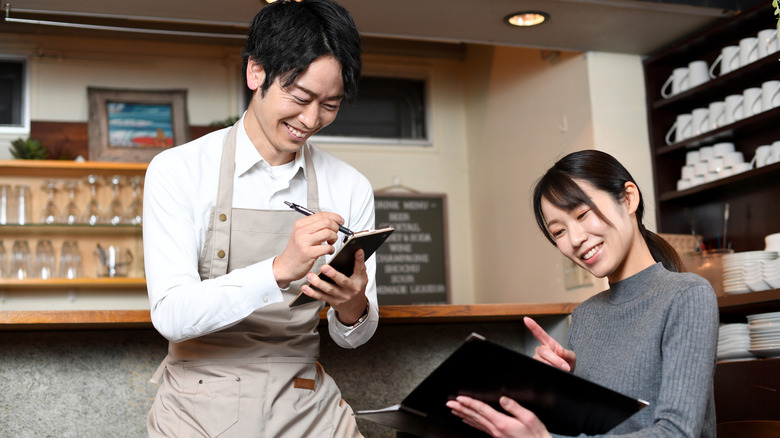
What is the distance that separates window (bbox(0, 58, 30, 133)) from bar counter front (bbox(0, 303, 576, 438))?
2.65 meters

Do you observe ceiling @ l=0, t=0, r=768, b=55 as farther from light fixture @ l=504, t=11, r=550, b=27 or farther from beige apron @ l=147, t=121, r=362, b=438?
beige apron @ l=147, t=121, r=362, b=438

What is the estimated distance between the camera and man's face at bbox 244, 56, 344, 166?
5.17 feet

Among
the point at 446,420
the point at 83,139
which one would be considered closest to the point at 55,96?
the point at 83,139

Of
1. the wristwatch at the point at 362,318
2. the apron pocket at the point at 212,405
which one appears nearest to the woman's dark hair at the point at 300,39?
the wristwatch at the point at 362,318

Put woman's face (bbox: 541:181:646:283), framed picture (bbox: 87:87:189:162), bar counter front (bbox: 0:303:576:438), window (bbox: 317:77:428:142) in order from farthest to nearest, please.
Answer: window (bbox: 317:77:428:142)
framed picture (bbox: 87:87:189:162)
bar counter front (bbox: 0:303:576:438)
woman's face (bbox: 541:181:646:283)

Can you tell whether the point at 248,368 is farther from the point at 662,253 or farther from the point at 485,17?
the point at 485,17

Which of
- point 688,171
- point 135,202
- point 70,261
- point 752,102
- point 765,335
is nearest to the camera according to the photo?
point 765,335

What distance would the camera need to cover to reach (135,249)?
4.34 meters

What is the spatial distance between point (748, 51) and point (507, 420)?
2.43 meters

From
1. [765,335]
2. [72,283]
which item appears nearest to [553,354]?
[765,335]

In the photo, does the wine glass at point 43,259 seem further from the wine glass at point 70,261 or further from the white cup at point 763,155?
the white cup at point 763,155

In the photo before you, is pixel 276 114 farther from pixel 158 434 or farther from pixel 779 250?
pixel 779 250

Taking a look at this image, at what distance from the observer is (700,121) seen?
335cm

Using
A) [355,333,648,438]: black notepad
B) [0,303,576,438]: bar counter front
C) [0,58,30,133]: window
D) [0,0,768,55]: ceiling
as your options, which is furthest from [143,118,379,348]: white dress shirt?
[0,58,30,133]: window
